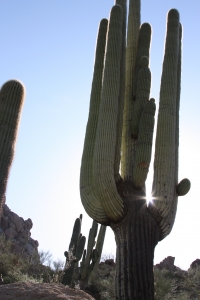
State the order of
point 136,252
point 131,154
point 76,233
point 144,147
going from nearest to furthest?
point 136,252
point 144,147
point 131,154
point 76,233

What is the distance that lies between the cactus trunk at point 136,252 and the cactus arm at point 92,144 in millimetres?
424

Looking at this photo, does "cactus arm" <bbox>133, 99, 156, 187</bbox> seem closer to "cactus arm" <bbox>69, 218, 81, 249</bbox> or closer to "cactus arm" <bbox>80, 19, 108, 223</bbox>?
"cactus arm" <bbox>80, 19, 108, 223</bbox>

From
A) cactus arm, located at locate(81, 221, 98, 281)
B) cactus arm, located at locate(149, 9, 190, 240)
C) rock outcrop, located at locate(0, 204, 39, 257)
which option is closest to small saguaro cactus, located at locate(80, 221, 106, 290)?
cactus arm, located at locate(81, 221, 98, 281)

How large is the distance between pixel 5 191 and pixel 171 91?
3482 mm

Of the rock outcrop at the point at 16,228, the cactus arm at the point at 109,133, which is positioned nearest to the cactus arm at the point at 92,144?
the cactus arm at the point at 109,133

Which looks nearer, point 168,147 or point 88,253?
point 168,147

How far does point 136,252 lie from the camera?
557cm

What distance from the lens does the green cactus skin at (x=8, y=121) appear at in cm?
563

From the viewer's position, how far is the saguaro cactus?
5684 millimetres

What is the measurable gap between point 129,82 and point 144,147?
1859 mm

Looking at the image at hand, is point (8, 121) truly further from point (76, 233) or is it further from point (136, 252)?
point (76, 233)

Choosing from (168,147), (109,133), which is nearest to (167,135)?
(168,147)

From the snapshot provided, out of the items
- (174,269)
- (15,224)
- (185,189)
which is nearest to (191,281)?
(174,269)

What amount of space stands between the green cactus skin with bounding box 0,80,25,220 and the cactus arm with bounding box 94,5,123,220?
1.33m
